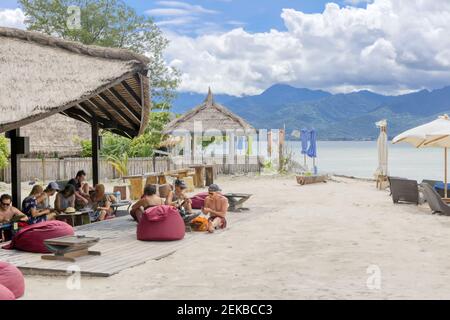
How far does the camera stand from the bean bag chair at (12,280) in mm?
5676

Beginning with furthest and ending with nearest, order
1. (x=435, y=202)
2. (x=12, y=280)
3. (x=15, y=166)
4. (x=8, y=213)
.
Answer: (x=435, y=202) → (x=15, y=166) → (x=8, y=213) → (x=12, y=280)

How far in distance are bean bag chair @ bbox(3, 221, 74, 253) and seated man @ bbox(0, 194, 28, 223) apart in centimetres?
70

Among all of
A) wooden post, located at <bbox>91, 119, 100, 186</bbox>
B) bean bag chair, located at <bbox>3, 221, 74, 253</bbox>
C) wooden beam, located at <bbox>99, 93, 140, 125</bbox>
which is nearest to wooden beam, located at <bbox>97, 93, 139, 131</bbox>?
wooden beam, located at <bbox>99, 93, 140, 125</bbox>

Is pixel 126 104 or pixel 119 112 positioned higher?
pixel 126 104

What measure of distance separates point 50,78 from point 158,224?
2.75 m

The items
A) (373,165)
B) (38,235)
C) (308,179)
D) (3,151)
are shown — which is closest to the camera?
(38,235)

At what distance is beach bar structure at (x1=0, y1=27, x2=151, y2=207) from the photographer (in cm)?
834

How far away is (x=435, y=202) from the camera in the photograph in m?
12.6

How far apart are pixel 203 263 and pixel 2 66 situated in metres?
4.47

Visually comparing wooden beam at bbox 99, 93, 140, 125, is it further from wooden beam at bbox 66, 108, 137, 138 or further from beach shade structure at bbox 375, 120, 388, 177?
beach shade structure at bbox 375, 120, 388, 177

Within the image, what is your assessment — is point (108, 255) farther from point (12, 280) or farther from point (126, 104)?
point (126, 104)

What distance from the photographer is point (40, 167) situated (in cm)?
2378

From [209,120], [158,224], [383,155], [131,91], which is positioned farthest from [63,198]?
[209,120]
